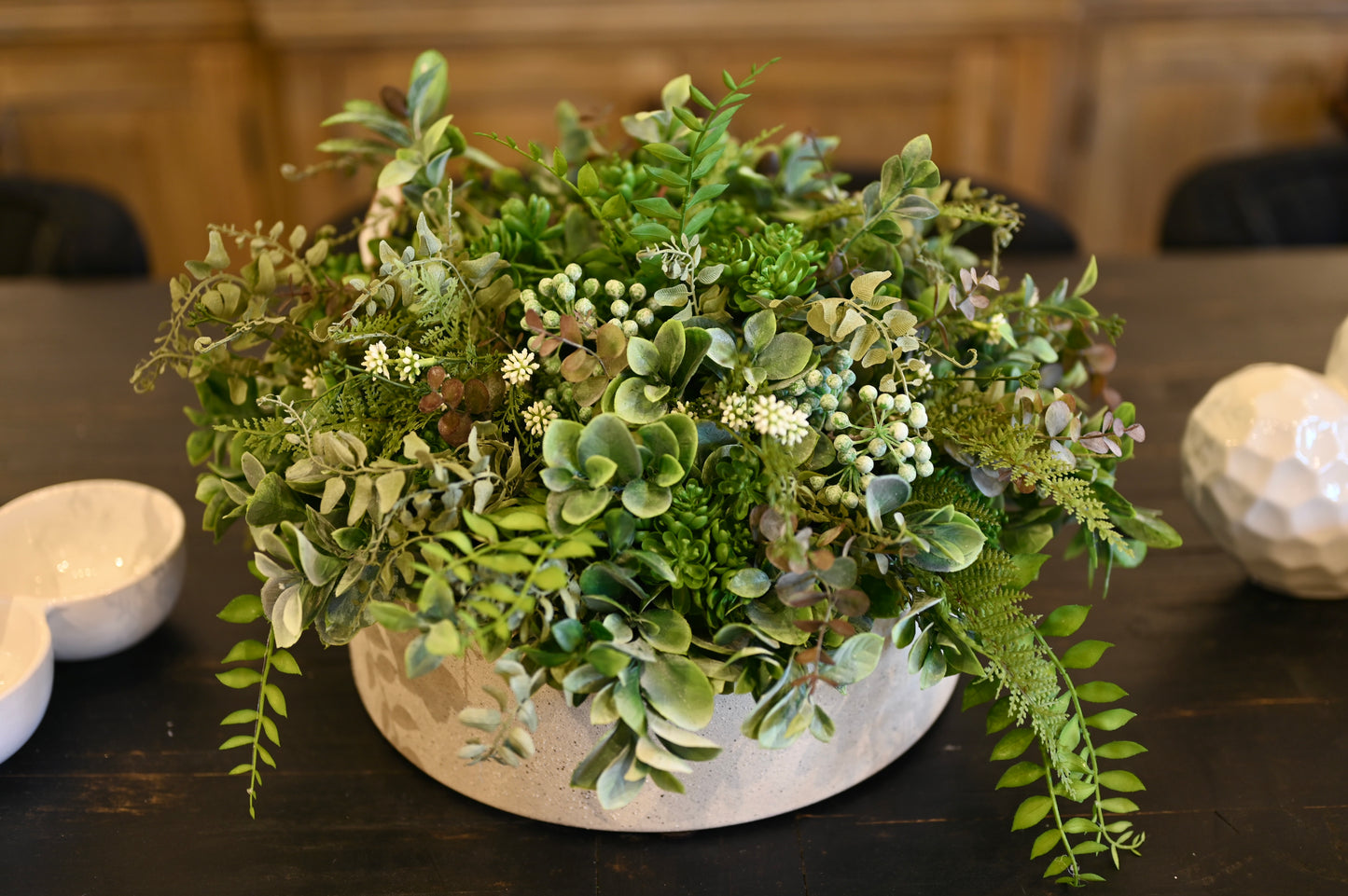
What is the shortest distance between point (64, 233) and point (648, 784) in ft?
3.75

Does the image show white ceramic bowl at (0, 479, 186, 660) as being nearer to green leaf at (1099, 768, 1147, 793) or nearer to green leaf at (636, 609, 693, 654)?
green leaf at (636, 609, 693, 654)

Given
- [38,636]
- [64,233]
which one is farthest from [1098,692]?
[64,233]

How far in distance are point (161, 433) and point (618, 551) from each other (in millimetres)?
620

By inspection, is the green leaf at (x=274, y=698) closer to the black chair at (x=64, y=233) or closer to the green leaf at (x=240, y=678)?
the green leaf at (x=240, y=678)

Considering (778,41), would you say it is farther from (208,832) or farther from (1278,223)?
(208,832)

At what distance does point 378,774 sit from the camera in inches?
21.7

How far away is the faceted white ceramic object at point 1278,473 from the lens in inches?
24.0

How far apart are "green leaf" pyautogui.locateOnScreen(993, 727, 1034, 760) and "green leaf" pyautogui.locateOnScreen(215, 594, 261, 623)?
35 cm

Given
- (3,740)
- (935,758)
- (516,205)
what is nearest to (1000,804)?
(935,758)

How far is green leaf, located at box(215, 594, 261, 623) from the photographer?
506 mm

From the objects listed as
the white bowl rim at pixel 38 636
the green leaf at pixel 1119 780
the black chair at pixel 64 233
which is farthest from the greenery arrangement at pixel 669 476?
the black chair at pixel 64 233

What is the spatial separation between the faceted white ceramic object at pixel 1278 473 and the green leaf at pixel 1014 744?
25 cm

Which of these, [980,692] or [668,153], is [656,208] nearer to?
[668,153]

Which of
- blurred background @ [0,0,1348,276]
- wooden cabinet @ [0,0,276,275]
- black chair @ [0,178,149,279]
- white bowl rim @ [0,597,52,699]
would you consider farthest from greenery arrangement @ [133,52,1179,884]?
wooden cabinet @ [0,0,276,275]
